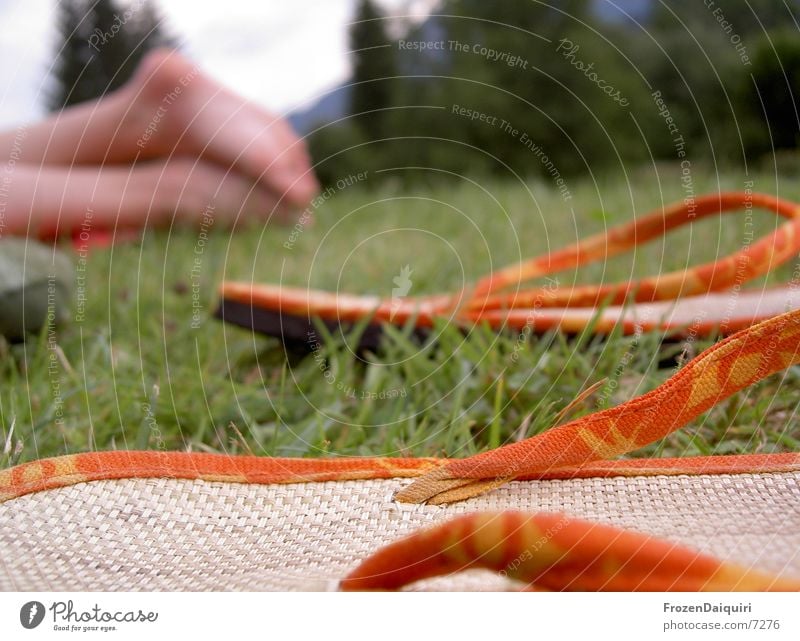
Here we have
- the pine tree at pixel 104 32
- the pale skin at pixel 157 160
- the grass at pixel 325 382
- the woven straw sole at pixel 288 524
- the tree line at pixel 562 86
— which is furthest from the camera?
the pale skin at pixel 157 160

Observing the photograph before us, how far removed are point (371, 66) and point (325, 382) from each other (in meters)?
0.65

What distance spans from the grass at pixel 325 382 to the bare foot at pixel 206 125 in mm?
319

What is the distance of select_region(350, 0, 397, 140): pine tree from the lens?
2.32ft

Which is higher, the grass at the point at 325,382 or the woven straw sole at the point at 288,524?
the grass at the point at 325,382

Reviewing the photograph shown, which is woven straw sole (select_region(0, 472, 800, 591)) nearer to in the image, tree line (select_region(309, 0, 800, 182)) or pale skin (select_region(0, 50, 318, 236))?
tree line (select_region(309, 0, 800, 182))

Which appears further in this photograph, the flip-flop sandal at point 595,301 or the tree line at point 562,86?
the tree line at point 562,86

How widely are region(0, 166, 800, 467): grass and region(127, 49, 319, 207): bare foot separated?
12.6 inches

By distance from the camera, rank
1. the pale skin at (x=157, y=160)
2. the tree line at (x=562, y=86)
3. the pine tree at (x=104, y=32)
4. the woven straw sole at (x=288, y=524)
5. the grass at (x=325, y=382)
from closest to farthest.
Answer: the woven straw sole at (x=288, y=524) → the grass at (x=325, y=382) → the pine tree at (x=104, y=32) → the tree line at (x=562, y=86) → the pale skin at (x=157, y=160)

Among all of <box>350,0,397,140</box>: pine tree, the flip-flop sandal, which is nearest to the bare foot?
<box>350,0,397,140</box>: pine tree

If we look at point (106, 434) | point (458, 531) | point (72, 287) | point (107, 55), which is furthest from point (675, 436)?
point (107, 55)

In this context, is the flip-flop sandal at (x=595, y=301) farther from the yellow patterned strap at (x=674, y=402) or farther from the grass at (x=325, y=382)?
the yellow patterned strap at (x=674, y=402)

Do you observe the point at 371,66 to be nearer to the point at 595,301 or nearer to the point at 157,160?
the point at 157,160

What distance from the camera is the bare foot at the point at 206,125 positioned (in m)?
1.11

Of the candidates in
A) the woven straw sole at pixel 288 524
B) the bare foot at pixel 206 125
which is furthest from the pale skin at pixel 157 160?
the woven straw sole at pixel 288 524
